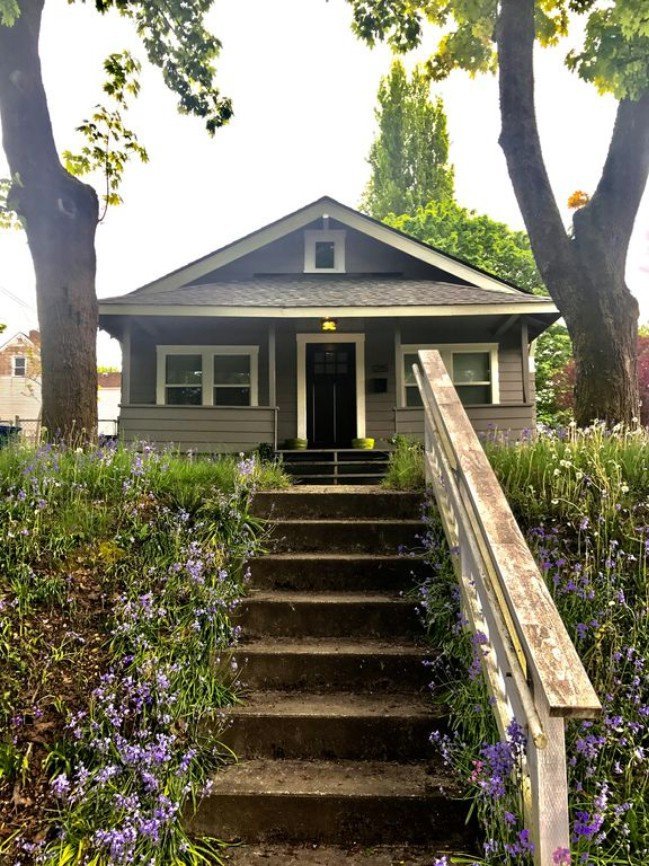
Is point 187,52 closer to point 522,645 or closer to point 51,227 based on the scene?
point 51,227

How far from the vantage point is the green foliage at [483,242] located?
27688 millimetres

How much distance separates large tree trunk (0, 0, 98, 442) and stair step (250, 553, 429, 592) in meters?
3.45

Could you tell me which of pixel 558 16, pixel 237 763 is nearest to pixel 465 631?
pixel 237 763

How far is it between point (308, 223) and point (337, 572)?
960 centimetres

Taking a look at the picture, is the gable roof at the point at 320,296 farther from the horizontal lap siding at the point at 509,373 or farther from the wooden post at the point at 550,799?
the wooden post at the point at 550,799

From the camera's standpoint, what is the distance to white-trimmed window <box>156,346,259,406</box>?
11.2 m

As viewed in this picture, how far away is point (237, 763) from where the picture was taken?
2.67m

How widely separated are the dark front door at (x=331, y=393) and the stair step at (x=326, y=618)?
25.9 ft

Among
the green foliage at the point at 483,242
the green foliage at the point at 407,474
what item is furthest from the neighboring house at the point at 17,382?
the green foliage at the point at 407,474

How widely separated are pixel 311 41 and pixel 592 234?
4.86 m

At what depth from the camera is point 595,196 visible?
6578 millimetres

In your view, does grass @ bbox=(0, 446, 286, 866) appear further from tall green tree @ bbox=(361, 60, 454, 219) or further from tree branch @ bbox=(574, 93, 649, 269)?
tall green tree @ bbox=(361, 60, 454, 219)

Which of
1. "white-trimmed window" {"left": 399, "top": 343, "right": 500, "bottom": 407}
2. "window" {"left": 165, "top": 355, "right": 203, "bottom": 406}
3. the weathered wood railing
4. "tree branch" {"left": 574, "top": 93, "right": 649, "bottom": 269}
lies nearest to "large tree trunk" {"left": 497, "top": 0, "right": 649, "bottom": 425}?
"tree branch" {"left": 574, "top": 93, "right": 649, "bottom": 269}

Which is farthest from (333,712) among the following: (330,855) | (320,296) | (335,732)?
(320,296)
